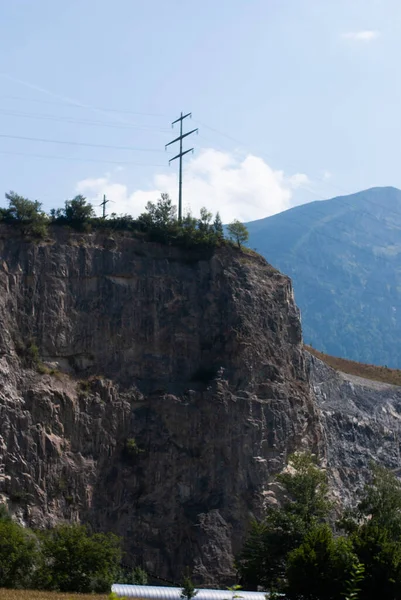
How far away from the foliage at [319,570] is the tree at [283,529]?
8.23 metres

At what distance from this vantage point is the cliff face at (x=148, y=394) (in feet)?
160

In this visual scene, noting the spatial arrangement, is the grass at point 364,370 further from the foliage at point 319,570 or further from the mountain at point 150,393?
the foliage at point 319,570

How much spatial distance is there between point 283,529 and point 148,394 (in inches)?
462

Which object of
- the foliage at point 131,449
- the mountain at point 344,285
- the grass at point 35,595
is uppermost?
the mountain at point 344,285

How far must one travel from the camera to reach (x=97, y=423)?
51344mm

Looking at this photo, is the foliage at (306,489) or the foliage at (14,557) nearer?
the foliage at (14,557)

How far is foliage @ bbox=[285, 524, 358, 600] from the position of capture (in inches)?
1264

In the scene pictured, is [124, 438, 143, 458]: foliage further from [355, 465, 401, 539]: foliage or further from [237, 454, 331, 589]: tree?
[355, 465, 401, 539]: foliage

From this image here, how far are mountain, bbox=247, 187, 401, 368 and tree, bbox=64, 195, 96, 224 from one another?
112745mm

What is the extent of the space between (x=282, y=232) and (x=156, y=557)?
154359 millimetres

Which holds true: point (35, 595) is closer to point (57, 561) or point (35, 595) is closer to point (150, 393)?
point (57, 561)

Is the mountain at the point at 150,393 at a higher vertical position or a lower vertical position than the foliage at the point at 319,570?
higher

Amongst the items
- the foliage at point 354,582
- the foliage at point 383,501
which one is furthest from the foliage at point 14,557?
the foliage at point 354,582

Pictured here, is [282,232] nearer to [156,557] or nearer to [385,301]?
[385,301]
